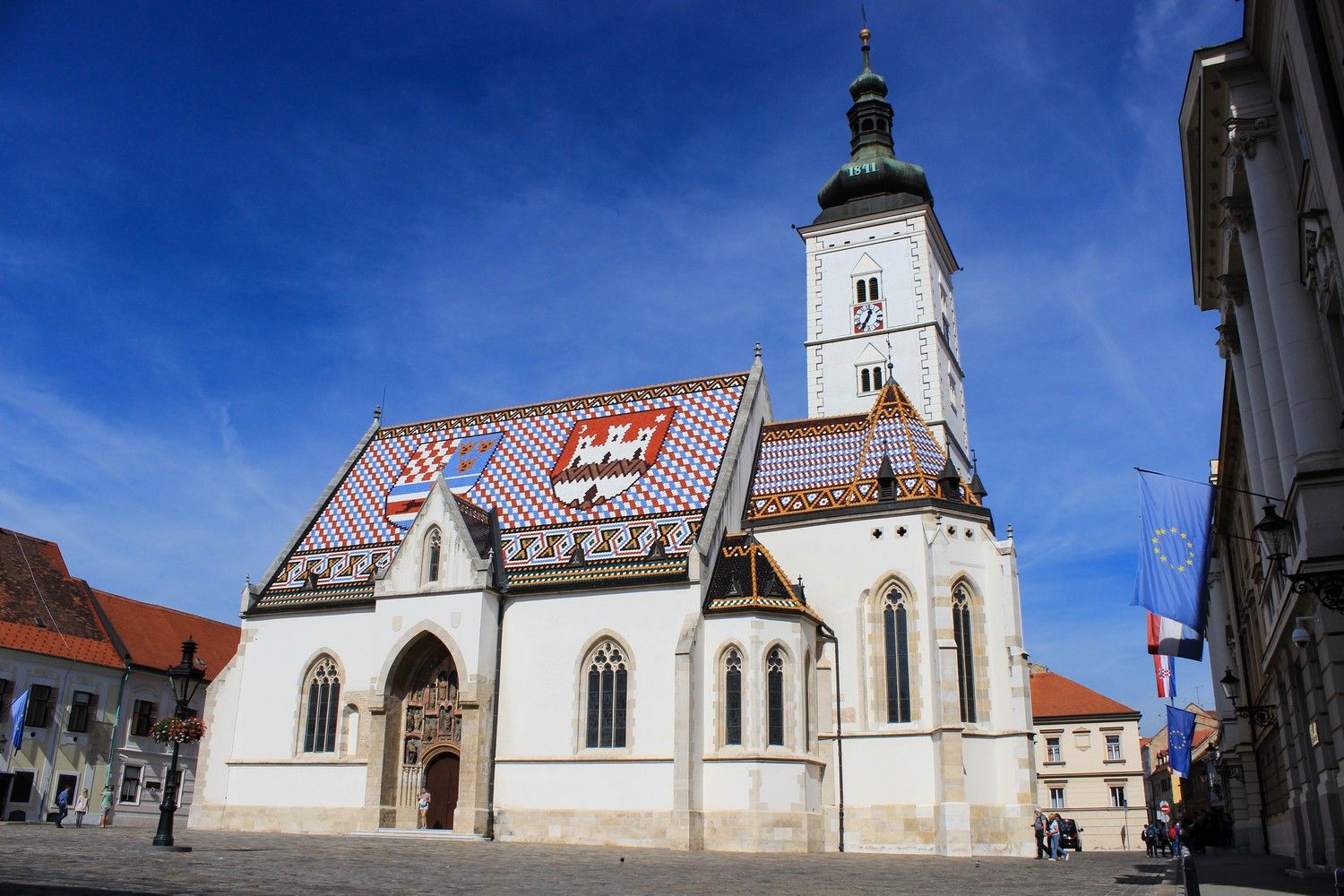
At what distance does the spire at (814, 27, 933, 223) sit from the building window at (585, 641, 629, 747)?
1008 inches

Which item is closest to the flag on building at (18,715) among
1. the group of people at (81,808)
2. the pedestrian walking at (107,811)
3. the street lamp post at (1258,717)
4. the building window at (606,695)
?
the group of people at (81,808)

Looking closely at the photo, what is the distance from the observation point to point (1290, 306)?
1391 centimetres

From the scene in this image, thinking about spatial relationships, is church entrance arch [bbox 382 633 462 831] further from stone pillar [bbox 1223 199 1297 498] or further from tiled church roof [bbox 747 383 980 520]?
stone pillar [bbox 1223 199 1297 498]

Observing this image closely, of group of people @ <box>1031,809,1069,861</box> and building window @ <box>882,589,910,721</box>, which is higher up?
building window @ <box>882,589,910,721</box>

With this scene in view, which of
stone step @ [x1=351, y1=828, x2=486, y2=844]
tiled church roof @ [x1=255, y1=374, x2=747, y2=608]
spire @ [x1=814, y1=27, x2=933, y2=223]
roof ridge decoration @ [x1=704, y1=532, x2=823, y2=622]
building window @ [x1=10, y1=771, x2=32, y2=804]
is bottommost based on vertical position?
stone step @ [x1=351, y1=828, x2=486, y2=844]

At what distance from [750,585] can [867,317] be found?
1968 cm

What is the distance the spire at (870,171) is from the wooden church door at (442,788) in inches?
1131

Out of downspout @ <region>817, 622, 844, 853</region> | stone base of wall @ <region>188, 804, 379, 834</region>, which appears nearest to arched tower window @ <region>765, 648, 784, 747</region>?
downspout @ <region>817, 622, 844, 853</region>

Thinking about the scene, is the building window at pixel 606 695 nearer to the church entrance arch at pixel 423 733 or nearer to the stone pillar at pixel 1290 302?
the church entrance arch at pixel 423 733

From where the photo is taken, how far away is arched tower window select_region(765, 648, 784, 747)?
26484mm

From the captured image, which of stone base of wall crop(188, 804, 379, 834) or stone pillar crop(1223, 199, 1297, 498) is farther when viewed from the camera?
stone base of wall crop(188, 804, 379, 834)

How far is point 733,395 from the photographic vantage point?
33531 millimetres

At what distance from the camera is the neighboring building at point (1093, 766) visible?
52.2 metres

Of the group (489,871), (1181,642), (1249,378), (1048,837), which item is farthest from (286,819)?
(1249,378)
